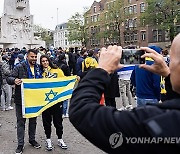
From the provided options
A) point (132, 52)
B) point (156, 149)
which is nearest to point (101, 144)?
point (156, 149)

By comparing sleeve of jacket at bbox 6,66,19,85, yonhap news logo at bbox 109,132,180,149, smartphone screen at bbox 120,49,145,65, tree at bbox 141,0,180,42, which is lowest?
sleeve of jacket at bbox 6,66,19,85

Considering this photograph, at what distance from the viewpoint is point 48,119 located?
232 inches

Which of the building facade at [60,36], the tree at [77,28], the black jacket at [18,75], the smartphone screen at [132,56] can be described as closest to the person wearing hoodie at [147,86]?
the black jacket at [18,75]

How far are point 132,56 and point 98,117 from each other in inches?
35.0

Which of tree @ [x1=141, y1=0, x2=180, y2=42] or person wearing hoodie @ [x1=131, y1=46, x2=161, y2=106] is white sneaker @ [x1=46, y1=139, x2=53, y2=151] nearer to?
person wearing hoodie @ [x1=131, y1=46, x2=161, y2=106]

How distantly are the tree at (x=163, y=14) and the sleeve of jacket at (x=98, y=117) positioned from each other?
42.0 m

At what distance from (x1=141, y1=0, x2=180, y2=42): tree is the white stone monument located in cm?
1976

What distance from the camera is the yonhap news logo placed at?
1.17 metres

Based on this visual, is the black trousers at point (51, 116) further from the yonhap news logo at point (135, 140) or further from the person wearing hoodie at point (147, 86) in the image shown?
the yonhap news logo at point (135, 140)

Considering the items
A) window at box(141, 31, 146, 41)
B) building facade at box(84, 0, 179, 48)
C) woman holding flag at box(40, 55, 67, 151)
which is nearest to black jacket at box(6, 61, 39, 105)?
woman holding flag at box(40, 55, 67, 151)

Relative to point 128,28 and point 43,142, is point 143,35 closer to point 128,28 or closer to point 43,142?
point 128,28

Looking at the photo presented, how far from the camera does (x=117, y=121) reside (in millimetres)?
1274

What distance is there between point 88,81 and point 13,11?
27.9 metres

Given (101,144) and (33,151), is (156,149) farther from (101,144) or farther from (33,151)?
(33,151)
